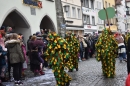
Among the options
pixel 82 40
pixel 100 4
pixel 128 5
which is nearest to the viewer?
pixel 82 40

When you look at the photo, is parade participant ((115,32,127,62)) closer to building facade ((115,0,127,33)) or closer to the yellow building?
the yellow building

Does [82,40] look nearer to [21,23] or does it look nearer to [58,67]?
[21,23]

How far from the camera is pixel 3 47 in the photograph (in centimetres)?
1019

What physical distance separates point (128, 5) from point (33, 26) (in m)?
61.4

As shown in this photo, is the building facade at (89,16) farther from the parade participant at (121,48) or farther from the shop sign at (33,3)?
the parade participant at (121,48)

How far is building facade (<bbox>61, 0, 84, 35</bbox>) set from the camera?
33.9 meters

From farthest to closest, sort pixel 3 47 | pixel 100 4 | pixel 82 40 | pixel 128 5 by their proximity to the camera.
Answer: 1. pixel 128 5
2. pixel 100 4
3. pixel 82 40
4. pixel 3 47

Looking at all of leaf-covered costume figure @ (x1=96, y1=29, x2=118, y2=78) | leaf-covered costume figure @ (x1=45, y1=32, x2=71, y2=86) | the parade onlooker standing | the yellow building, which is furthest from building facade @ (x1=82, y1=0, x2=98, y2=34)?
leaf-covered costume figure @ (x1=45, y1=32, x2=71, y2=86)

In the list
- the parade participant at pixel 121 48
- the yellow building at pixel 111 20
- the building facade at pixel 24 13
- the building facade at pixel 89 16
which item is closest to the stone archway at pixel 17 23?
the building facade at pixel 24 13

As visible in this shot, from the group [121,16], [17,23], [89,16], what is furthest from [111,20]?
[17,23]

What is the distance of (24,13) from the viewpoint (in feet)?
70.7

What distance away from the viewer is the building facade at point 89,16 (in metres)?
41.2

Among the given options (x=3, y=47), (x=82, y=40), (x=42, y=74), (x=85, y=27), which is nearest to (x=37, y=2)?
(x=82, y=40)

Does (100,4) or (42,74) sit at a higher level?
(100,4)
